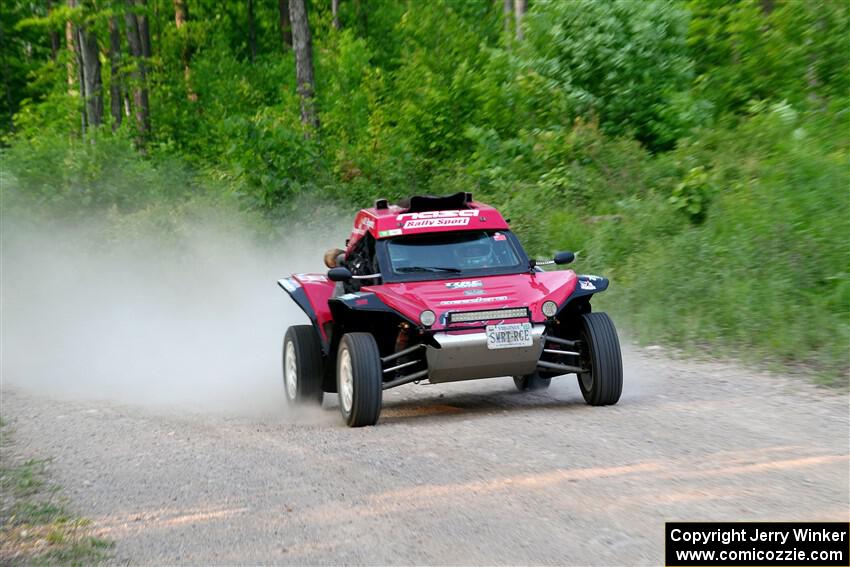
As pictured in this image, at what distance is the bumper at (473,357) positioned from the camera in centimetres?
882

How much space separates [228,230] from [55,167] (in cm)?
848

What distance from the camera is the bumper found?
8.82 meters

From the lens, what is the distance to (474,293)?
9.28 m

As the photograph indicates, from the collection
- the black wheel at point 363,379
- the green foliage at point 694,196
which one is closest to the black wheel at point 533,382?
the black wheel at point 363,379

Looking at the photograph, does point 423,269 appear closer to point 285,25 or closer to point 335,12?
point 335,12

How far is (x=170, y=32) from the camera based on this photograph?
137ft

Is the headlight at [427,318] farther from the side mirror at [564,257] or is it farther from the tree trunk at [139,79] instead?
the tree trunk at [139,79]

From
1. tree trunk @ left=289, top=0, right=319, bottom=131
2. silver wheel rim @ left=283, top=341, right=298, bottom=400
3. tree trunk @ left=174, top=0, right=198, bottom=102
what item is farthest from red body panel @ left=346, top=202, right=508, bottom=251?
tree trunk @ left=174, top=0, right=198, bottom=102

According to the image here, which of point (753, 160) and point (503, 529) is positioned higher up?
point (753, 160)

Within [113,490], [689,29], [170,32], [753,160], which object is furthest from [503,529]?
[170,32]

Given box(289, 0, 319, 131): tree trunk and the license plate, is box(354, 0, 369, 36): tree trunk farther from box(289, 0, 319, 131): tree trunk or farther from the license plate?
the license plate

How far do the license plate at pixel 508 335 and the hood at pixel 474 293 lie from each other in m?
0.19

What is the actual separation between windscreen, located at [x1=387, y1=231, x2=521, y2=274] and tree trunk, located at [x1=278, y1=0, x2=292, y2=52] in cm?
3585

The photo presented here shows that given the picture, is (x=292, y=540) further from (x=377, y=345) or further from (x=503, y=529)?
(x=377, y=345)
